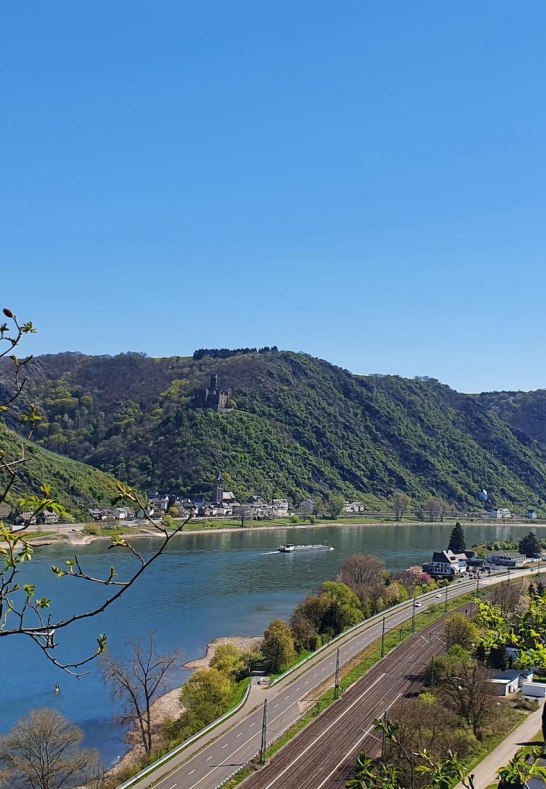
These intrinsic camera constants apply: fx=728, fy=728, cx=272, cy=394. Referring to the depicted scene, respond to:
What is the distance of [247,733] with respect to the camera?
81.9ft

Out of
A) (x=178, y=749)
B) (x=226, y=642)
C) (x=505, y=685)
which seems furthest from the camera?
(x=226, y=642)

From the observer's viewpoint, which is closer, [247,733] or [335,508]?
[247,733]

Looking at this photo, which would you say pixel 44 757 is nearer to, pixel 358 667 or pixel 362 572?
pixel 358 667

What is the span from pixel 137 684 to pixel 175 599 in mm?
17965

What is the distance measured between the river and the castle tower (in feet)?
65.2

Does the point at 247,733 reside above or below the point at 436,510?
below

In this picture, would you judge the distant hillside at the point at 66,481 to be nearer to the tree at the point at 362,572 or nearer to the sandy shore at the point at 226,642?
the tree at the point at 362,572

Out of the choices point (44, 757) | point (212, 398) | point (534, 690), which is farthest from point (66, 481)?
point (534, 690)

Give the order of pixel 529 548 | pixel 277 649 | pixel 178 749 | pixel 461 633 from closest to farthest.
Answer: pixel 178 749 → pixel 277 649 → pixel 461 633 → pixel 529 548

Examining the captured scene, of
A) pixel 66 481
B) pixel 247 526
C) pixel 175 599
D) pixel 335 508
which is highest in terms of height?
pixel 66 481

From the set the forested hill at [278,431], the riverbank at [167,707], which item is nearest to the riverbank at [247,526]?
the forested hill at [278,431]

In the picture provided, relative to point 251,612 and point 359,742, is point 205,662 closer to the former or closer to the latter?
point 251,612

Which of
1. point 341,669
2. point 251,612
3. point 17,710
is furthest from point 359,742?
point 251,612

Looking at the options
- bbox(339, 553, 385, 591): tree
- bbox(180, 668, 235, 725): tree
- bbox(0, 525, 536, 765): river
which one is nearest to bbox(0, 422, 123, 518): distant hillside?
bbox(0, 525, 536, 765): river
